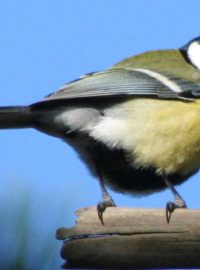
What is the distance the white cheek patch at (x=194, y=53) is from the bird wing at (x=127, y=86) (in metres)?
0.17

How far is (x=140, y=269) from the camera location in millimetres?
1436

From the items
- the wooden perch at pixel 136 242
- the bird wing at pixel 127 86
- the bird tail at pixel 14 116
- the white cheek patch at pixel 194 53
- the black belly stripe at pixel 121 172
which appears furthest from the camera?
the white cheek patch at pixel 194 53

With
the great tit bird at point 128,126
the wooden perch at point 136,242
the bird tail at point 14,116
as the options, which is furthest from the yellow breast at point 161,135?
the wooden perch at point 136,242

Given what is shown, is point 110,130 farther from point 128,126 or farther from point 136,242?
point 136,242

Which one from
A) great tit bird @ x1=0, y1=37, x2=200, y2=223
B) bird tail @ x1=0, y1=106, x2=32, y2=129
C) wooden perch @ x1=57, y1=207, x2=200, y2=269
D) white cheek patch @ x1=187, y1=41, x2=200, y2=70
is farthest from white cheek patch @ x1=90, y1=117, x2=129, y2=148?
wooden perch @ x1=57, y1=207, x2=200, y2=269

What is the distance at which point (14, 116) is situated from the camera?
6.96 ft

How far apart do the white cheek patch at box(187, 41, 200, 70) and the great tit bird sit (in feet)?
0.77

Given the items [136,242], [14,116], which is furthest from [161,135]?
[136,242]

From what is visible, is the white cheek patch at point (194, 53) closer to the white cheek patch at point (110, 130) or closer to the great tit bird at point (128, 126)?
the great tit bird at point (128, 126)

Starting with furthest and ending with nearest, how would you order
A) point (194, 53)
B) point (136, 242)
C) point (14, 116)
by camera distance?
point (194, 53), point (14, 116), point (136, 242)

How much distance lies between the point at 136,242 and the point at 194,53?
143cm

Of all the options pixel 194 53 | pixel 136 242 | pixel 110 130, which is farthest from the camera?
pixel 194 53

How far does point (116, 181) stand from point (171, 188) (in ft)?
0.64

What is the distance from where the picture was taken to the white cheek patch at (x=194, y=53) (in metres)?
2.70
